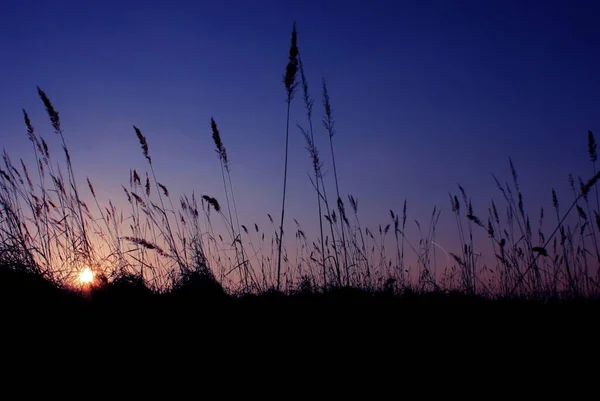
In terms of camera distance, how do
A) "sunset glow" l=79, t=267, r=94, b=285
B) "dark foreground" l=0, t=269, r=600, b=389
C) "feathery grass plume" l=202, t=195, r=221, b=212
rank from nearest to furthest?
"dark foreground" l=0, t=269, r=600, b=389 → "sunset glow" l=79, t=267, r=94, b=285 → "feathery grass plume" l=202, t=195, r=221, b=212

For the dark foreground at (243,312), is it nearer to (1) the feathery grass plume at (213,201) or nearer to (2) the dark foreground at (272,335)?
(2) the dark foreground at (272,335)

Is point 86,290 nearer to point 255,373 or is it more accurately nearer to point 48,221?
point 48,221

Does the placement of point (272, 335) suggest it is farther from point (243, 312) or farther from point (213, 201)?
point (213, 201)

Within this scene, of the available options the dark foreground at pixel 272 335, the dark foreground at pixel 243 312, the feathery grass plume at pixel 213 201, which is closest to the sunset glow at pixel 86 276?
the dark foreground at pixel 243 312

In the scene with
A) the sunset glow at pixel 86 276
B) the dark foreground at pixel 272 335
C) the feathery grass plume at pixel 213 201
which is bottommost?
the dark foreground at pixel 272 335

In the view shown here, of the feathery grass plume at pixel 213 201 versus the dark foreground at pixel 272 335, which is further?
the feathery grass plume at pixel 213 201

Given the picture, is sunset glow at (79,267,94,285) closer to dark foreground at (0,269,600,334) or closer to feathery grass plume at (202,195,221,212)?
dark foreground at (0,269,600,334)

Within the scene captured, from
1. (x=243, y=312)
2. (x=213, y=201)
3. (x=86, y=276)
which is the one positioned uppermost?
(x=213, y=201)

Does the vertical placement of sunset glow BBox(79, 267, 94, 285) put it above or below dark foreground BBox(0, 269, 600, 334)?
above

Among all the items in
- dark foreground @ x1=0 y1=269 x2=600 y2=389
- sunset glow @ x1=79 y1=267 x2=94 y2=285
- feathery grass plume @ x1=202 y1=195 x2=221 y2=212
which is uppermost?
feathery grass plume @ x1=202 y1=195 x2=221 y2=212

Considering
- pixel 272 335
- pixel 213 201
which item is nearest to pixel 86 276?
pixel 213 201

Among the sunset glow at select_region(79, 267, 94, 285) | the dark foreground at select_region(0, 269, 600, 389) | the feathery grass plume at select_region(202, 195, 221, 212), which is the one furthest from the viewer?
the feathery grass plume at select_region(202, 195, 221, 212)

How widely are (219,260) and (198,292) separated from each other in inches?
52.7

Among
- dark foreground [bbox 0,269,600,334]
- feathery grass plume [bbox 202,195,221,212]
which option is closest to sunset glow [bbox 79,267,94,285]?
dark foreground [bbox 0,269,600,334]
